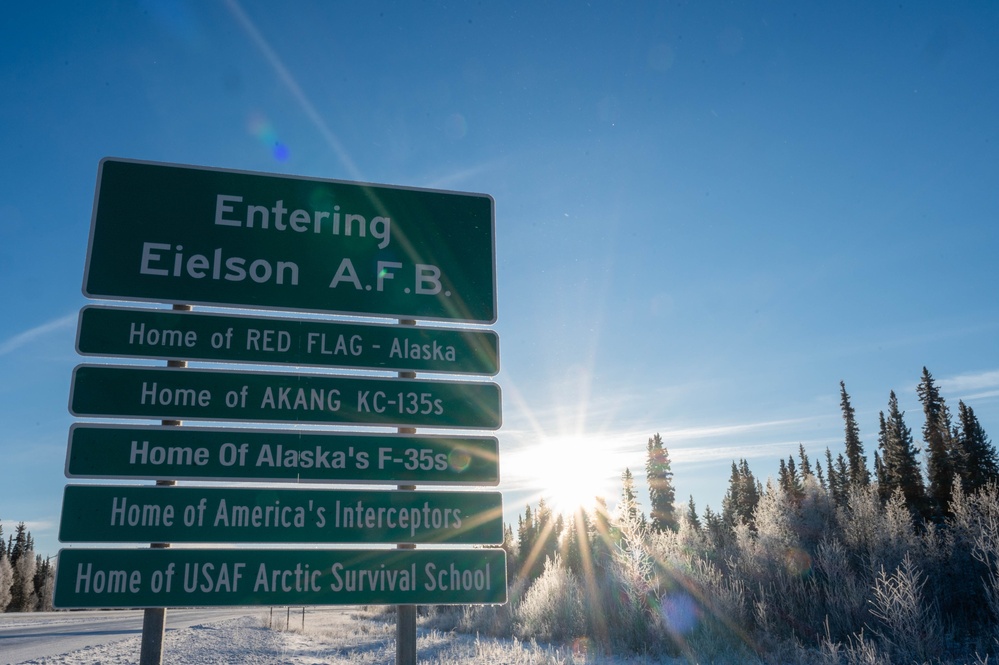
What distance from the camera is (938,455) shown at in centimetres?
4759

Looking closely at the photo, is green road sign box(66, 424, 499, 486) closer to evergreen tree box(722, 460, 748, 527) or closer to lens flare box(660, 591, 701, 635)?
lens flare box(660, 591, 701, 635)

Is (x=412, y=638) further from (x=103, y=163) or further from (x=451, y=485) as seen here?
(x=103, y=163)

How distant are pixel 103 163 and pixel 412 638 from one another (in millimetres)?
3526

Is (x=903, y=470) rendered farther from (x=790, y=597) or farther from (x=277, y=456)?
(x=277, y=456)

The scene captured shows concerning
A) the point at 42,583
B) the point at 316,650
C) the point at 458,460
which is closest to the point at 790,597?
the point at 458,460

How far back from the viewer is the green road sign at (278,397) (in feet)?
12.9

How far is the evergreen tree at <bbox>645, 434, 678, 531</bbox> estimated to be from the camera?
59.4 metres

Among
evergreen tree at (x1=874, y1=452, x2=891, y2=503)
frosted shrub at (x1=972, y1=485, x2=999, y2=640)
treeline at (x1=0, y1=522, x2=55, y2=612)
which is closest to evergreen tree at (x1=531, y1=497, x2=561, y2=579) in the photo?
evergreen tree at (x1=874, y1=452, x2=891, y2=503)

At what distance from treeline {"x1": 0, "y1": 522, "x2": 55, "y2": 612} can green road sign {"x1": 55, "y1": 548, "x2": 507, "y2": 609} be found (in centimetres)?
6951

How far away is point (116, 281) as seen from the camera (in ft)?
13.7

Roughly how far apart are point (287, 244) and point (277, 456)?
1369 millimetres

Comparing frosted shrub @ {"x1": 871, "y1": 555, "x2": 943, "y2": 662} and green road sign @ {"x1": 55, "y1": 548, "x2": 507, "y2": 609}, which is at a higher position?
green road sign @ {"x1": 55, "y1": 548, "x2": 507, "y2": 609}

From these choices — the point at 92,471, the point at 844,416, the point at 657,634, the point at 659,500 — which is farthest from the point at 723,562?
the point at 844,416

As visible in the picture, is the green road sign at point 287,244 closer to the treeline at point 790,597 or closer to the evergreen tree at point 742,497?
the treeline at point 790,597
